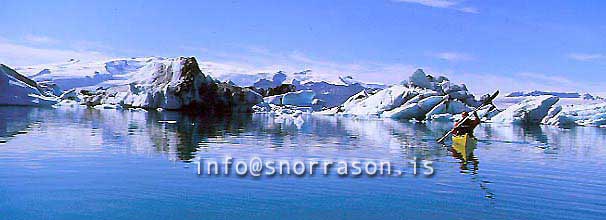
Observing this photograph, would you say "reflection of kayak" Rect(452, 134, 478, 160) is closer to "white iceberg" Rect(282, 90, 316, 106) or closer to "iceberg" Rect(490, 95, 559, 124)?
"iceberg" Rect(490, 95, 559, 124)

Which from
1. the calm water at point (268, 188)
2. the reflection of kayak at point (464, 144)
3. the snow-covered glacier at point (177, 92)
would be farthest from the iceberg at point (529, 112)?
the calm water at point (268, 188)

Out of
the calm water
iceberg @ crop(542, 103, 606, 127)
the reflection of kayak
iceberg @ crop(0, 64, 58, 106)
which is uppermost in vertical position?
iceberg @ crop(0, 64, 58, 106)

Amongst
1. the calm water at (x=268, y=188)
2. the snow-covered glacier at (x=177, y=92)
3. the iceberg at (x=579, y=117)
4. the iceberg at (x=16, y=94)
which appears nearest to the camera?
the calm water at (x=268, y=188)

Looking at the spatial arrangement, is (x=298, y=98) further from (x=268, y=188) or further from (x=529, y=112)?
(x=268, y=188)

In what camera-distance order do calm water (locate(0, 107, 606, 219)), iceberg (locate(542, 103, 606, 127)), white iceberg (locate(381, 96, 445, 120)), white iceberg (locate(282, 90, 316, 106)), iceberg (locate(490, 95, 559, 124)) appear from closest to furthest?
1. calm water (locate(0, 107, 606, 219))
2. iceberg (locate(542, 103, 606, 127))
3. iceberg (locate(490, 95, 559, 124))
4. white iceberg (locate(381, 96, 445, 120))
5. white iceberg (locate(282, 90, 316, 106))

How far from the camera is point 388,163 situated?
11.0 m

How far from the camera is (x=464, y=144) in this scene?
14586mm

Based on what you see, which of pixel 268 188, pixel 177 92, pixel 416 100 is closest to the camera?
pixel 268 188

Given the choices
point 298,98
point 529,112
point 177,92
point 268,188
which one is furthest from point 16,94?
point 268,188

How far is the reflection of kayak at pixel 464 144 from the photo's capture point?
548 inches

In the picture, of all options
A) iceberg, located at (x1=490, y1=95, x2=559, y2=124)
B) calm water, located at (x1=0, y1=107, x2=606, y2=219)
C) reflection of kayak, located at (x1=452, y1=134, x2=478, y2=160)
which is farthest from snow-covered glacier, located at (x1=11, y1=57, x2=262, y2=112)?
calm water, located at (x1=0, y1=107, x2=606, y2=219)

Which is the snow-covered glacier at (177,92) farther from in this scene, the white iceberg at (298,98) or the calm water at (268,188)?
the calm water at (268,188)

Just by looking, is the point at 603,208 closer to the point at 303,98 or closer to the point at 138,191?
the point at 138,191

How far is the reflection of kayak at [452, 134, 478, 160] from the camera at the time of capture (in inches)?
548
